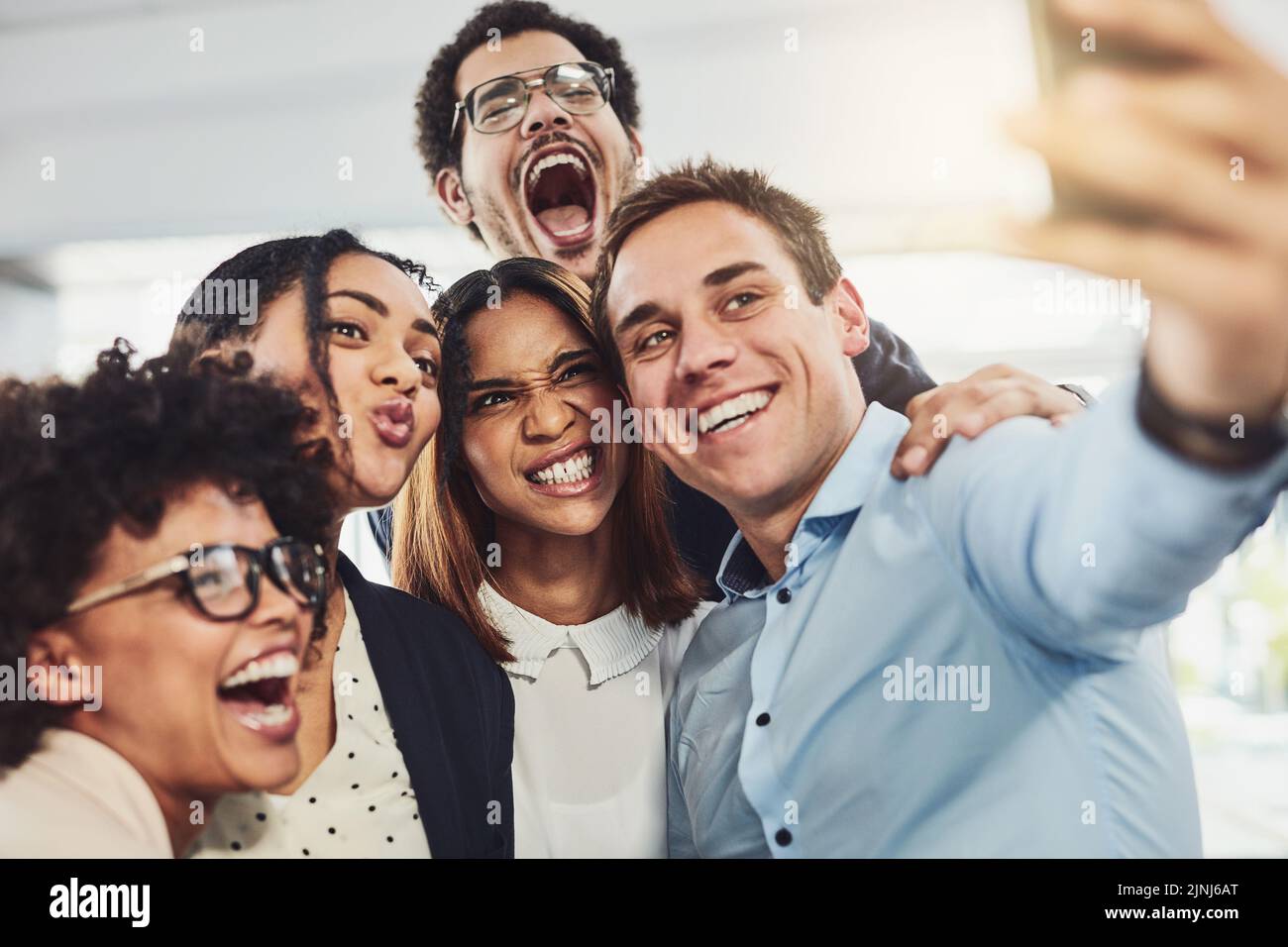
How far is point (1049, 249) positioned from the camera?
97cm

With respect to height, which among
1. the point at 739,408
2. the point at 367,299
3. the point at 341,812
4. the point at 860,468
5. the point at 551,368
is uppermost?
the point at 367,299

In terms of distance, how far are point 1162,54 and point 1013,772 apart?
1.21 metres

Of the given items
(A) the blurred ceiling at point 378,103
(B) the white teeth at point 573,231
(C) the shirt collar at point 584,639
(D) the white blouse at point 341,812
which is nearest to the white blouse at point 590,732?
(C) the shirt collar at point 584,639

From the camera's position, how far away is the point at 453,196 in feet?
7.12

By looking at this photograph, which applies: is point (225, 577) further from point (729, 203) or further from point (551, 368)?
point (729, 203)

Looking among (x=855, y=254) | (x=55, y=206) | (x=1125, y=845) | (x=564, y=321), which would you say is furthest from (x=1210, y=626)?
(x=55, y=206)

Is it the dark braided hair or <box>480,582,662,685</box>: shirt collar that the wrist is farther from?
the dark braided hair

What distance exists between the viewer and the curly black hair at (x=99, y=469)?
67.4 inches

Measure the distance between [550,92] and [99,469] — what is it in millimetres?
1113

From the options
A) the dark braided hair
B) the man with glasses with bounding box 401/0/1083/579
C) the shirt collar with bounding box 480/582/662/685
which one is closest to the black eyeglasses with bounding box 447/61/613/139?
the man with glasses with bounding box 401/0/1083/579

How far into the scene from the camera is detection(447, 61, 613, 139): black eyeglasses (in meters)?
2.14

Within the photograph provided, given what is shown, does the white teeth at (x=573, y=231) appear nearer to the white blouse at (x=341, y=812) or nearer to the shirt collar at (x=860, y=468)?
the shirt collar at (x=860, y=468)

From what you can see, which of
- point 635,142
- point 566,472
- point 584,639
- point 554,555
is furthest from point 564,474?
point 635,142

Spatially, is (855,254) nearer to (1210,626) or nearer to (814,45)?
(814,45)
